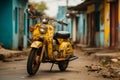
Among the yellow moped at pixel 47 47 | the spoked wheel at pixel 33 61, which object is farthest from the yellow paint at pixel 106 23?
the spoked wheel at pixel 33 61

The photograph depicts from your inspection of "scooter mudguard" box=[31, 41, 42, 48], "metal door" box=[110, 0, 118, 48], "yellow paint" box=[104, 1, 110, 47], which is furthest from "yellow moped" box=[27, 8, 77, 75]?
"yellow paint" box=[104, 1, 110, 47]

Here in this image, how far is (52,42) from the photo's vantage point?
9.72 m

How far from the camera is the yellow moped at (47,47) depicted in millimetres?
8945

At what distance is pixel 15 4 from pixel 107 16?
16.9ft

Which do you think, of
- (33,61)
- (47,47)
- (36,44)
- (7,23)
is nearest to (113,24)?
(7,23)

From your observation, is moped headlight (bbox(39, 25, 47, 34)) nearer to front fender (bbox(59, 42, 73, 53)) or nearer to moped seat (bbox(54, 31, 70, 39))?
moped seat (bbox(54, 31, 70, 39))

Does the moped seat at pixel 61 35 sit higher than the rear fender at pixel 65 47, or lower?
higher

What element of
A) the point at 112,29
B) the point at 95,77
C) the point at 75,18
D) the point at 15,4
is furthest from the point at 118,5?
the point at 75,18

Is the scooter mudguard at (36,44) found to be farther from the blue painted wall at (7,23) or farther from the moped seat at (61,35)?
the blue painted wall at (7,23)

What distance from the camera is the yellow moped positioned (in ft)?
29.3

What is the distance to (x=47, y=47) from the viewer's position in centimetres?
957

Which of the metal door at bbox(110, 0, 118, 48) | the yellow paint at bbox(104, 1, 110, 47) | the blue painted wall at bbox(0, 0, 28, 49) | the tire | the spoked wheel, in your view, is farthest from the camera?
the yellow paint at bbox(104, 1, 110, 47)

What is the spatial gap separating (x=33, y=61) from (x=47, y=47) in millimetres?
810

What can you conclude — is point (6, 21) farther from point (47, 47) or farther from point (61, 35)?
point (47, 47)
